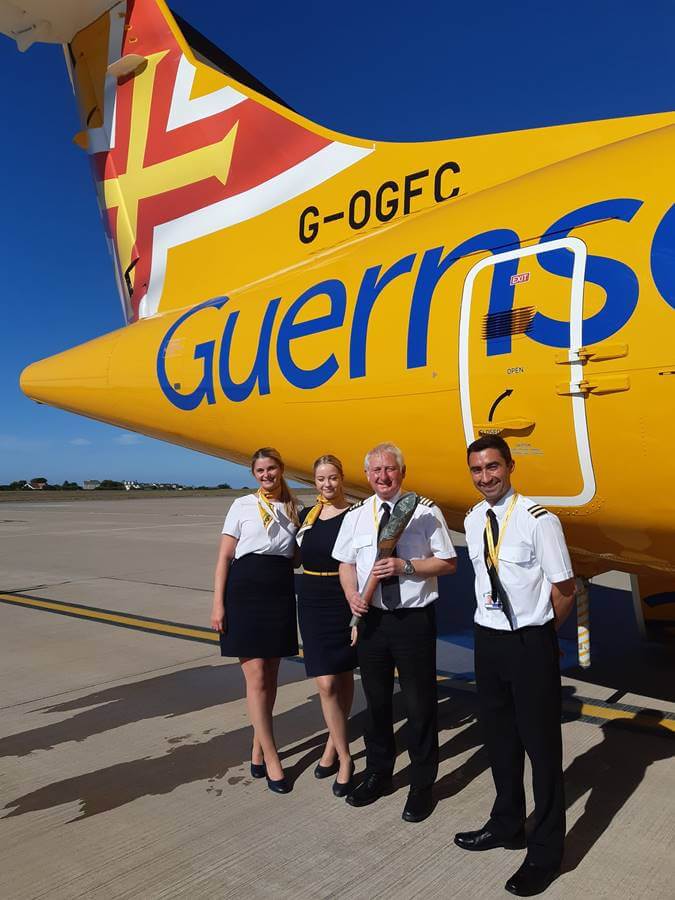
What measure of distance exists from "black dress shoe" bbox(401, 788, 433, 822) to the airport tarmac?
0.13 ft

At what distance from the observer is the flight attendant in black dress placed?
341 centimetres

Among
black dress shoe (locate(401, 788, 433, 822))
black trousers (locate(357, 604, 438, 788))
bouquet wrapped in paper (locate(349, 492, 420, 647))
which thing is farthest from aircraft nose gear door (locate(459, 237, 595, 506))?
black dress shoe (locate(401, 788, 433, 822))

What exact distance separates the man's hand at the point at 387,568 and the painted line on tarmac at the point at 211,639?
2.18 meters

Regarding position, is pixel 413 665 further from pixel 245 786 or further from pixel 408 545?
pixel 245 786

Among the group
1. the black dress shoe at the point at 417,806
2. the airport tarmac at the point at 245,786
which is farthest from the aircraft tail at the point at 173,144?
the black dress shoe at the point at 417,806

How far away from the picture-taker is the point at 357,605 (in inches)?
123

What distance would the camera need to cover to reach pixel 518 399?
3594mm

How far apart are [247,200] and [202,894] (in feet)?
18.1

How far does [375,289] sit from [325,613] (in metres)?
2.16

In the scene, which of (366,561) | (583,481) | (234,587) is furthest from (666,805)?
(234,587)

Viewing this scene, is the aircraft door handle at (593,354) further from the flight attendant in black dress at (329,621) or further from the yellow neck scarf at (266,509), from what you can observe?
the yellow neck scarf at (266,509)

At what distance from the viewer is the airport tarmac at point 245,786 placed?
106 inches

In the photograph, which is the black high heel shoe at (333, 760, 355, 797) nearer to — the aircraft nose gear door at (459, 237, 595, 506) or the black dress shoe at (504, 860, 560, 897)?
the black dress shoe at (504, 860, 560, 897)

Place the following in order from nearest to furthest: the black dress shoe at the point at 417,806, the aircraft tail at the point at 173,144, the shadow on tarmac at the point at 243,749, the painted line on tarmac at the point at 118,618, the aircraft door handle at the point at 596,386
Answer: the black dress shoe at the point at 417,806
the aircraft door handle at the point at 596,386
the shadow on tarmac at the point at 243,749
the aircraft tail at the point at 173,144
the painted line on tarmac at the point at 118,618
